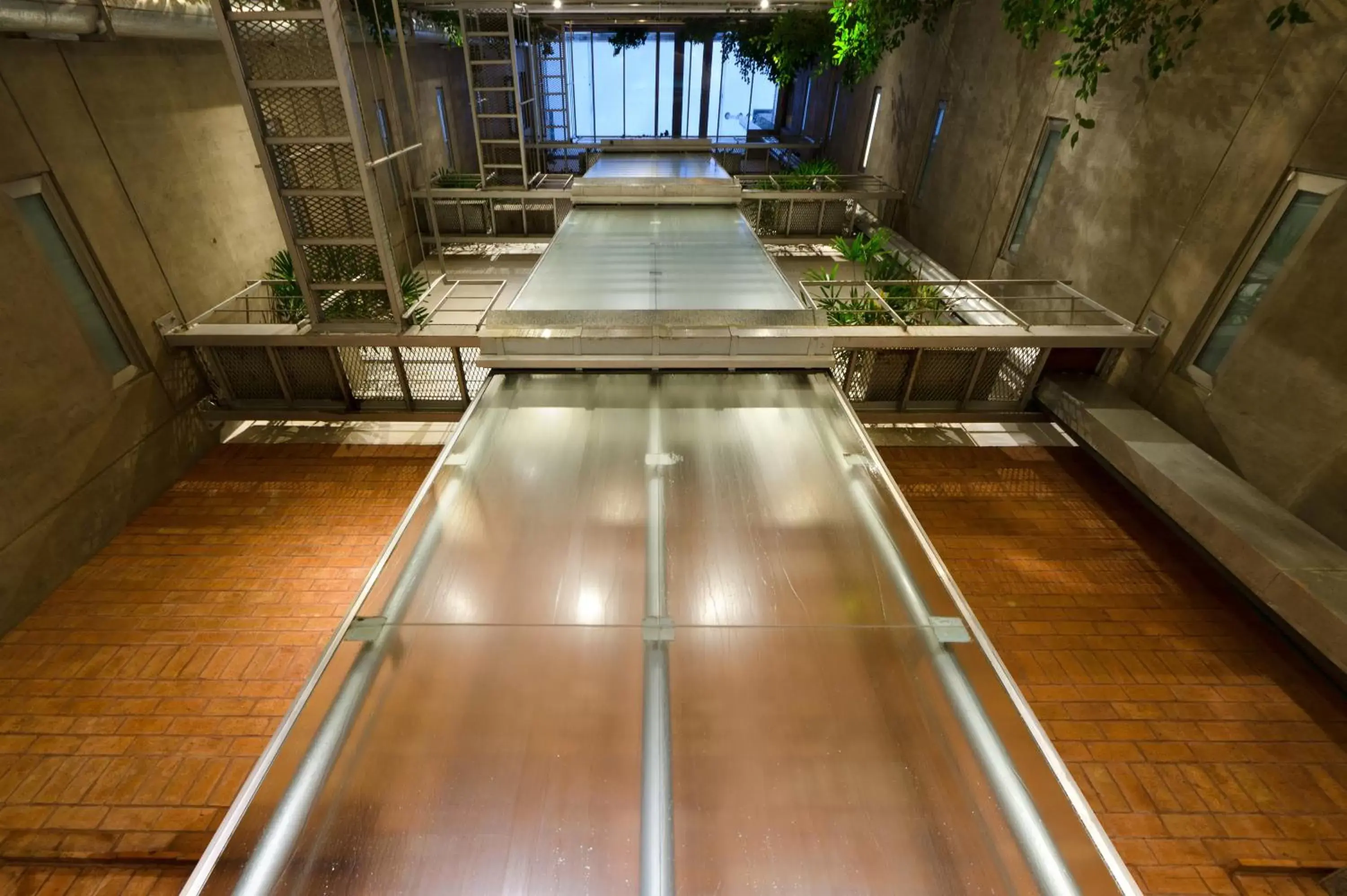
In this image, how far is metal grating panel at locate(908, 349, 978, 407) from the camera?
15.3ft

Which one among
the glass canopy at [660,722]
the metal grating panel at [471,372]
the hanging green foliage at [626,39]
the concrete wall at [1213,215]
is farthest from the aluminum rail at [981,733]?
the hanging green foliage at [626,39]

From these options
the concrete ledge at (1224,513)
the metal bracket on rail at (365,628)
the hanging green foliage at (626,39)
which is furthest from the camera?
the hanging green foliage at (626,39)

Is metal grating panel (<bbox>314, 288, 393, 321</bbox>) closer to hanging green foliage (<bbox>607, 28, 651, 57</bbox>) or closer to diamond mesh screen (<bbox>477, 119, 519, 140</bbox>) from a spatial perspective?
diamond mesh screen (<bbox>477, 119, 519, 140</bbox>)

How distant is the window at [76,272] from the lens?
11.8 ft

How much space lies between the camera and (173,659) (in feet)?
10.5

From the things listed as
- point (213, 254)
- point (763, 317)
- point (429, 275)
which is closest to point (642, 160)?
point (429, 275)

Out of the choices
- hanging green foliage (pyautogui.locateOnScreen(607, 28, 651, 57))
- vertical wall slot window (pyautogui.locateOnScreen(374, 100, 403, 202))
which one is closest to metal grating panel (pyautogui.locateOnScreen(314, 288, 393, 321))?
vertical wall slot window (pyautogui.locateOnScreen(374, 100, 403, 202))

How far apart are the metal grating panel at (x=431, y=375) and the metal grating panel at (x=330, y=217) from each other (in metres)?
0.95

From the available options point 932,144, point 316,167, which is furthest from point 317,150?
point 932,144

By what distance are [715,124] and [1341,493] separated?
1710 centimetres

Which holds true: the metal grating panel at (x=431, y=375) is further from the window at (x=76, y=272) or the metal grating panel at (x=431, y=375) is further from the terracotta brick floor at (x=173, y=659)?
the window at (x=76, y=272)

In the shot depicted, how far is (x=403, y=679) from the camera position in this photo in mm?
1619

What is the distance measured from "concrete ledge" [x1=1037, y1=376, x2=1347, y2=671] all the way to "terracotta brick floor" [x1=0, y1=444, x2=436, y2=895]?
533cm

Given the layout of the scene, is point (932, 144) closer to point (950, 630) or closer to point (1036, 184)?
point (1036, 184)
